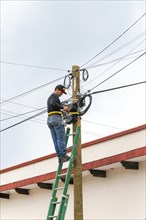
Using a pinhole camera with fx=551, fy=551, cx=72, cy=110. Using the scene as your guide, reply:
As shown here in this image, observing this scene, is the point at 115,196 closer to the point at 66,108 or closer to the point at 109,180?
the point at 109,180

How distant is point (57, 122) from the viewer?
11.3 meters

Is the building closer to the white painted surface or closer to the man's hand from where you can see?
the white painted surface

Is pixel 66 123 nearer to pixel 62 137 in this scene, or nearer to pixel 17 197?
pixel 62 137

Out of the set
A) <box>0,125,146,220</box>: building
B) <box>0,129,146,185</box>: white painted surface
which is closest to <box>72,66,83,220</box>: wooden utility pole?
<box>0,125,146,220</box>: building

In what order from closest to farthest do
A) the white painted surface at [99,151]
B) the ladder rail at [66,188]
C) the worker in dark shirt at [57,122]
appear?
the ladder rail at [66,188]
the worker in dark shirt at [57,122]
the white painted surface at [99,151]

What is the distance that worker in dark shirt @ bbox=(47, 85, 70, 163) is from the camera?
11.3 meters

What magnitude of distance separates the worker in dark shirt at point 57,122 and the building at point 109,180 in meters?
2.54

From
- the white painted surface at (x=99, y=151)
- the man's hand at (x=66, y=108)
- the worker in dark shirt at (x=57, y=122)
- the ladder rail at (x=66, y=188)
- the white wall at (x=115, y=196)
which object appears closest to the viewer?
the ladder rail at (x=66, y=188)

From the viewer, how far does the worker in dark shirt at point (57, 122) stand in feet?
37.0

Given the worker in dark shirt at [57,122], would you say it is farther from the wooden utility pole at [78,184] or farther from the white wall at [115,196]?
the white wall at [115,196]

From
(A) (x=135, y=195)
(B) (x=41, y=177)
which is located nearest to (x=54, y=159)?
(B) (x=41, y=177)

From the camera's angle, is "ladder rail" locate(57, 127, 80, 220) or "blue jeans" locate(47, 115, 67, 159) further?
"blue jeans" locate(47, 115, 67, 159)

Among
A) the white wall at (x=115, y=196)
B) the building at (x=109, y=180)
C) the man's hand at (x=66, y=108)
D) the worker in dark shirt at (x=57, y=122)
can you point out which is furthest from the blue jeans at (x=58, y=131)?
the white wall at (x=115, y=196)

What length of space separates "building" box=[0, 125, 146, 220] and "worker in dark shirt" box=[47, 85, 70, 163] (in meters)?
2.54
